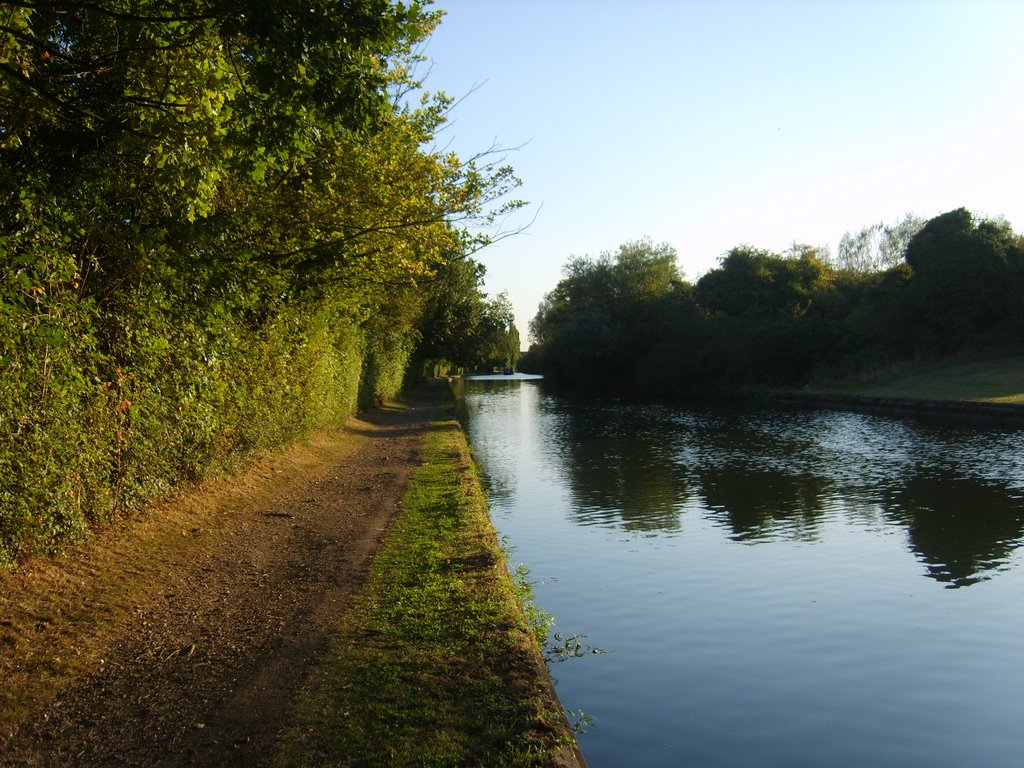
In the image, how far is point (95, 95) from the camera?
750 centimetres

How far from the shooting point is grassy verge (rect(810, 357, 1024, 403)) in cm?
3538

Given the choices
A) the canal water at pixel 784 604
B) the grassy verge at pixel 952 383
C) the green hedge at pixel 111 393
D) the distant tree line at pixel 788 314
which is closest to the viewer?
the canal water at pixel 784 604

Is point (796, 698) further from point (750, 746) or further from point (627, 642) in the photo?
point (627, 642)

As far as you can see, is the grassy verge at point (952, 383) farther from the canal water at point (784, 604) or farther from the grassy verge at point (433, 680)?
the grassy verge at point (433, 680)

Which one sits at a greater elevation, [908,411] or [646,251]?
[646,251]

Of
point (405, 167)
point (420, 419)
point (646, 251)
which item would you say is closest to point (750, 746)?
point (405, 167)

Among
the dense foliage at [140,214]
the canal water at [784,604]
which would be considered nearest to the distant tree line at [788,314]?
the canal water at [784,604]

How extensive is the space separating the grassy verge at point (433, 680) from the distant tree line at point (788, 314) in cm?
4489

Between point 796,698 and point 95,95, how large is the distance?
26.8 feet

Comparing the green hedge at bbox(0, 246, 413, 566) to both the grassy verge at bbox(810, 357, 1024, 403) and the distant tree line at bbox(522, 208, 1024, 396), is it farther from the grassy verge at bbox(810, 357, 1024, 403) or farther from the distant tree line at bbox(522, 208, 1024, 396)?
the distant tree line at bbox(522, 208, 1024, 396)

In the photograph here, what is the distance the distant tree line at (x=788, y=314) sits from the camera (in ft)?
148

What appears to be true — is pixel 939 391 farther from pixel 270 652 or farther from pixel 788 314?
pixel 270 652

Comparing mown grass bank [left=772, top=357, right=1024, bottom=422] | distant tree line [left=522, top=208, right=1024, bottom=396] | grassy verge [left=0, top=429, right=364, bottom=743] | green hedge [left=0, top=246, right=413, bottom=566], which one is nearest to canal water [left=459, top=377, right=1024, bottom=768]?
grassy verge [left=0, top=429, right=364, bottom=743]

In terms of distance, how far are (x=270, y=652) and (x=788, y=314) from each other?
52.8 m
